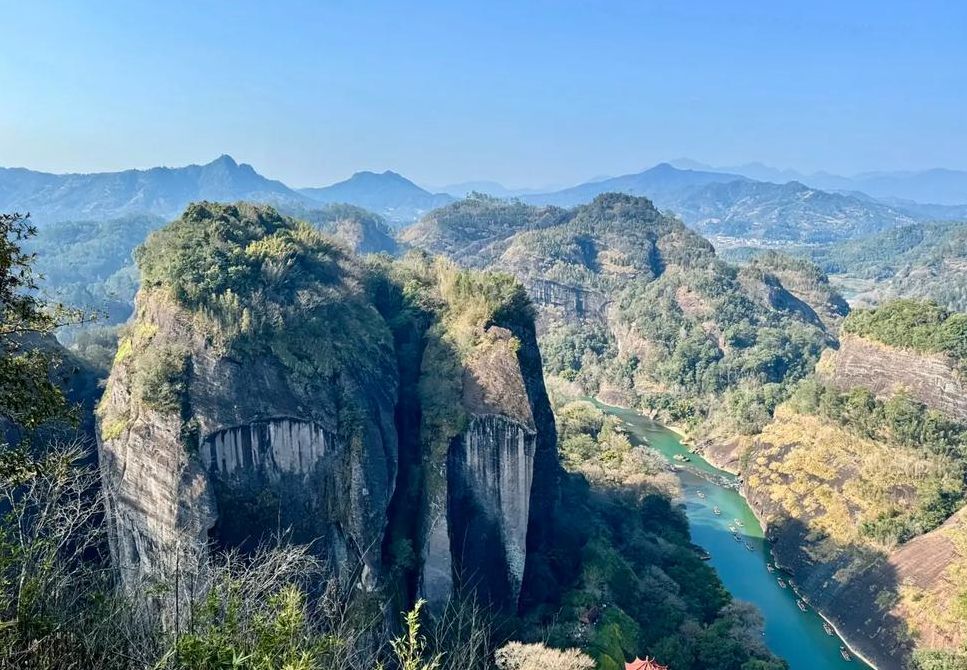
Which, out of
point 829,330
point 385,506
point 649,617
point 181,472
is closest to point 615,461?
point 649,617

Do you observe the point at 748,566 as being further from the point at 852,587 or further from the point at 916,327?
the point at 916,327

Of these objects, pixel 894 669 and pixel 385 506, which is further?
A: pixel 894 669

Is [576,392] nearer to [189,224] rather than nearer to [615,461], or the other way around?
[615,461]

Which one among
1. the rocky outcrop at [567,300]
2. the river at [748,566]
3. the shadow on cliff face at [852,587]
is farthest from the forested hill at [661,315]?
the shadow on cliff face at [852,587]

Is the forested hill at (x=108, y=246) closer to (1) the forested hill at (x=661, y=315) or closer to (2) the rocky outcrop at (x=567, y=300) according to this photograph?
(1) the forested hill at (x=661, y=315)

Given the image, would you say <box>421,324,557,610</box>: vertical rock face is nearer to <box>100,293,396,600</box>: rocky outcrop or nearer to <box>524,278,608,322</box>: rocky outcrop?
<box>100,293,396,600</box>: rocky outcrop
